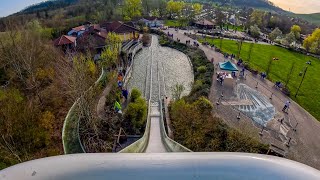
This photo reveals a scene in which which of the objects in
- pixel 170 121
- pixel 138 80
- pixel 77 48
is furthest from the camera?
pixel 77 48

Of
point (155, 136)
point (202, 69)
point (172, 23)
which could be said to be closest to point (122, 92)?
point (155, 136)

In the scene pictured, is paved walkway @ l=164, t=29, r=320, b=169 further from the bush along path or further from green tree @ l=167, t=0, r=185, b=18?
green tree @ l=167, t=0, r=185, b=18

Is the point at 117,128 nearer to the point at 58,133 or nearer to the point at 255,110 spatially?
the point at 58,133

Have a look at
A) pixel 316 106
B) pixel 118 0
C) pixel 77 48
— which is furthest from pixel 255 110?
pixel 118 0

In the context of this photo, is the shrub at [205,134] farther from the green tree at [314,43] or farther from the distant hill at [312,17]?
the distant hill at [312,17]

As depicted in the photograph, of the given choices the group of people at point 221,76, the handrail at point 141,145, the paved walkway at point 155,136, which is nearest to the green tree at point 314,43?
the group of people at point 221,76
